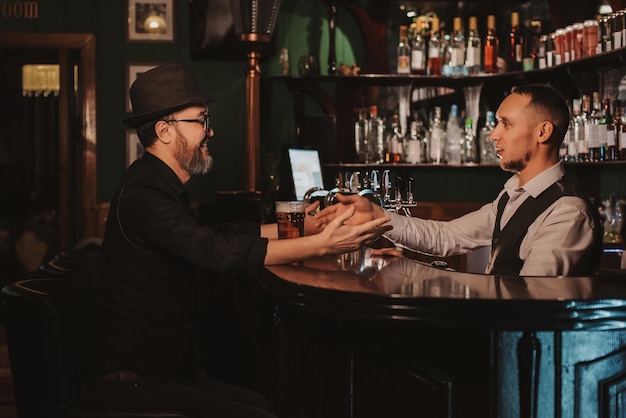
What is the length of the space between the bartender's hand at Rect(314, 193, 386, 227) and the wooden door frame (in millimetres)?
3582

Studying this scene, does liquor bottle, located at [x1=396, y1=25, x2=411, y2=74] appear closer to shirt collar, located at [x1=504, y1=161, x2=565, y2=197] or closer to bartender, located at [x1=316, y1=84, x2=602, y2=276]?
bartender, located at [x1=316, y1=84, x2=602, y2=276]

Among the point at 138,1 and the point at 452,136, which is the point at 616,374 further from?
the point at 138,1

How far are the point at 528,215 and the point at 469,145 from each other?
3.03 m

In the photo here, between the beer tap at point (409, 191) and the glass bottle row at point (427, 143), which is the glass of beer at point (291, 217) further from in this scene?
the glass bottle row at point (427, 143)

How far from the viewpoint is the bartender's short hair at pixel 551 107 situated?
9.92ft

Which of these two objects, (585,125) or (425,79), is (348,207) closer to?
(585,125)

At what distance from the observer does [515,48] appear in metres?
5.82

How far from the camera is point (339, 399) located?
7.39 feet

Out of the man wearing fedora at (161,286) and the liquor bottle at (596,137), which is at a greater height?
the liquor bottle at (596,137)

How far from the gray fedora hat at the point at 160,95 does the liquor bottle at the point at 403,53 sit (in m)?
3.34

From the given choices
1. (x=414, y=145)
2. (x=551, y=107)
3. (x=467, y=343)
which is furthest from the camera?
(x=414, y=145)

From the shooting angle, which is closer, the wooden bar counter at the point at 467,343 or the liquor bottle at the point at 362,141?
the wooden bar counter at the point at 467,343

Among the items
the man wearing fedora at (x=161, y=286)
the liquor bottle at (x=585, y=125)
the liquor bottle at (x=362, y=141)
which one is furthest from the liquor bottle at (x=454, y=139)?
the man wearing fedora at (x=161, y=286)

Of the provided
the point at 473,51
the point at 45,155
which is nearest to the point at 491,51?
the point at 473,51
